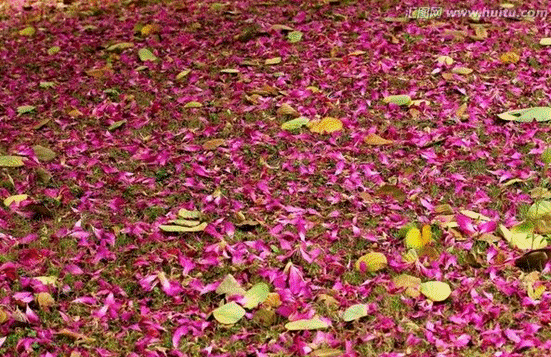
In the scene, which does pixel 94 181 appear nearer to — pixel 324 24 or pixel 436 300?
pixel 436 300

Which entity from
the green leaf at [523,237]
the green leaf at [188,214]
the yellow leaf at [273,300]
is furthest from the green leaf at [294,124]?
the yellow leaf at [273,300]

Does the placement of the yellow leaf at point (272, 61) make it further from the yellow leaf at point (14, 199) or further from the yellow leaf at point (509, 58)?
the yellow leaf at point (14, 199)

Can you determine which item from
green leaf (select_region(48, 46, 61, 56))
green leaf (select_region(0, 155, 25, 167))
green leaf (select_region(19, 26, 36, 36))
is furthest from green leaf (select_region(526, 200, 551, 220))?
green leaf (select_region(19, 26, 36, 36))

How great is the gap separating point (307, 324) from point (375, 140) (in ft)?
6.69

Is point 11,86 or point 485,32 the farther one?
point 485,32

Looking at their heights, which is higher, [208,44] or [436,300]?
[208,44]

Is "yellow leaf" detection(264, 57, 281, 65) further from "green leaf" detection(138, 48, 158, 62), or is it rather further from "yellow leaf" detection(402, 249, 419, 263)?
"yellow leaf" detection(402, 249, 419, 263)

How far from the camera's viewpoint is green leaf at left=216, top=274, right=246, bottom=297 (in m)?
4.16

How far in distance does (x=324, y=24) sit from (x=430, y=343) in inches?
175

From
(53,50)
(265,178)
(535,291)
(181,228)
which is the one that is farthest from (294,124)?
(53,50)

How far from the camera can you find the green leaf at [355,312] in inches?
155

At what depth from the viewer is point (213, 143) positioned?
5648 millimetres

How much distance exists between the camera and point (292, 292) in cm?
416

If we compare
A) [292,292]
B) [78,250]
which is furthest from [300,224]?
[78,250]
